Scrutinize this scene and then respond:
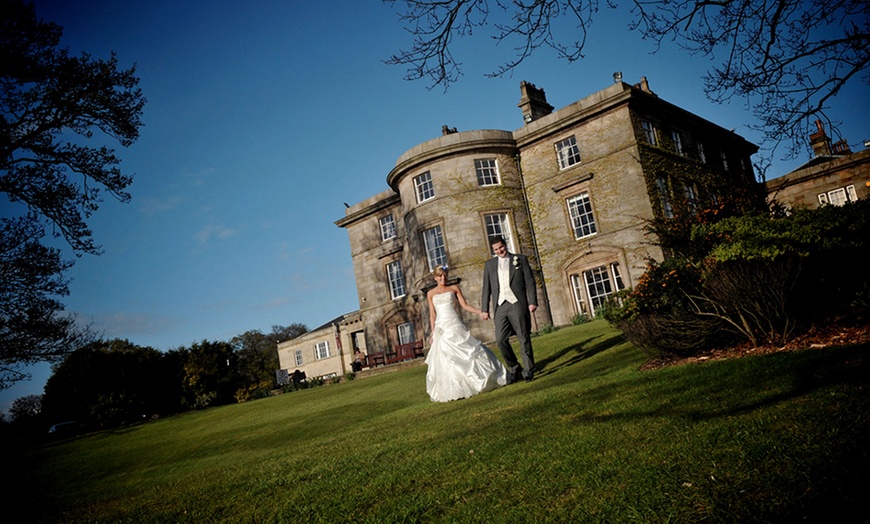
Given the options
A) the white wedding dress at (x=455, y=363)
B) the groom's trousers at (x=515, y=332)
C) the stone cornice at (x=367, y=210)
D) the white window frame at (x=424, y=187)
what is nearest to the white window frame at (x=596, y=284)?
the white window frame at (x=424, y=187)

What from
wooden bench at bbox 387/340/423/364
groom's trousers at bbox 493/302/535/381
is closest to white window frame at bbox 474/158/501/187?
wooden bench at bbox 387/340/423/364

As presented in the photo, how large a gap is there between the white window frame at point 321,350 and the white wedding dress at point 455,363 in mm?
38287

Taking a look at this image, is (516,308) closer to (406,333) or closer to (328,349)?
(406,333)

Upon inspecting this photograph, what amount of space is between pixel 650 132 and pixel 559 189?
504 centimetres

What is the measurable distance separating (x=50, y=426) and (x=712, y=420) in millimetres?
49048

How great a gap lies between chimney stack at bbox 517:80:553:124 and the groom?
67.7ft

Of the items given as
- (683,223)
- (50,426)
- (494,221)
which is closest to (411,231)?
(494,221)

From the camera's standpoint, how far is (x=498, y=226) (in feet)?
83.5

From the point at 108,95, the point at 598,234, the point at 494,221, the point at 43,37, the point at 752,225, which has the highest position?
the point at 43,37

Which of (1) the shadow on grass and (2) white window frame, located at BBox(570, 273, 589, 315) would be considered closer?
(1) the shadow on grass

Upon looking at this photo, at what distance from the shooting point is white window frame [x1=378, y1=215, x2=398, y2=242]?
31156 millimetres

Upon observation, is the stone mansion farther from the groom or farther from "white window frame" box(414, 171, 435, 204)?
the groom

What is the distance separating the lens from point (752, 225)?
609 centimetres

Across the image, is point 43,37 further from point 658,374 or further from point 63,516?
point 658,374
